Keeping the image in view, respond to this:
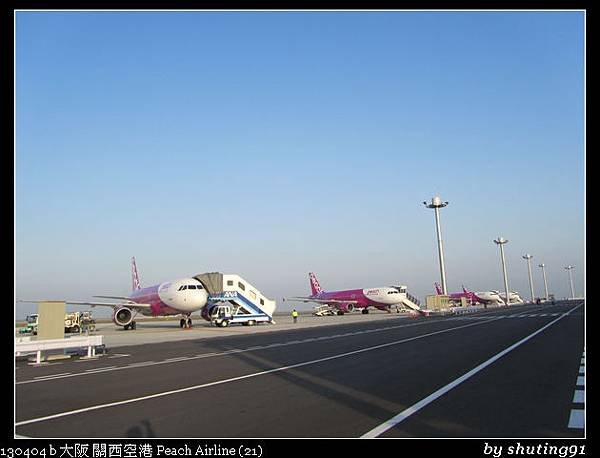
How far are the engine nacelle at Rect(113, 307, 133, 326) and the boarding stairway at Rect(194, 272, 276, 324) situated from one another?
627cm

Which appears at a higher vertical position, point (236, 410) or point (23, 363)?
point (236, 410)

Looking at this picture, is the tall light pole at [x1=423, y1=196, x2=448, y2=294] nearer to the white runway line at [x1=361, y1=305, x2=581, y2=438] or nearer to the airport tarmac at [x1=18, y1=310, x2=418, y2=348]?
the airport tarmac at [x1=18, y1=310, x2=418, y2=348]

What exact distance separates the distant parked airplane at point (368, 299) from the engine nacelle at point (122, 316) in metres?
41.1

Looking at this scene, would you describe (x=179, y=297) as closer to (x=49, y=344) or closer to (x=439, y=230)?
(x=49, y=344)

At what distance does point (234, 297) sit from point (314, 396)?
3492 centimetres

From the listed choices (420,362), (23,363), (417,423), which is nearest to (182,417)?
(417,423)

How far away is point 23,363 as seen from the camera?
17.1 m

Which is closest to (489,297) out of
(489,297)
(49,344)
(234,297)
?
(489,297)

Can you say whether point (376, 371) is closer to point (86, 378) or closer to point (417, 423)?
point (417, 423)

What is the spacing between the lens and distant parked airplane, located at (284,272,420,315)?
75.2 meters

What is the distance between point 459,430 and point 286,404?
9.87ft

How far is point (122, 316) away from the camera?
136 feet

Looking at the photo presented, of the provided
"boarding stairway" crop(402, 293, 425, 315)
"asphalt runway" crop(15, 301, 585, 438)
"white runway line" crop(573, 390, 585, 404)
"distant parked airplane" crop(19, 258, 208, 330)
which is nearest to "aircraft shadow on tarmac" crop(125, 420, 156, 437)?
"asphalt runway" crop(15, 301, 585, 438)
